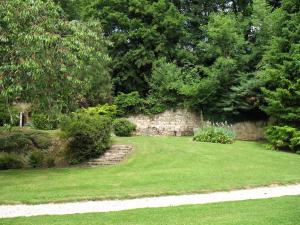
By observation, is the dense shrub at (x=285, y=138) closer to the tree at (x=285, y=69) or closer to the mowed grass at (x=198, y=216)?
the tree at (x=285, y=69)

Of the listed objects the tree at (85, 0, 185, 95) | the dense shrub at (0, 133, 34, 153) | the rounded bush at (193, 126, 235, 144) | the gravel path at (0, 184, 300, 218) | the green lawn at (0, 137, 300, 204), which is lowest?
the gravel path at (0, 184, 300, 218)

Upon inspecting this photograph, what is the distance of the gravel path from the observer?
32.8ft

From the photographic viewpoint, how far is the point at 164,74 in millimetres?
28109

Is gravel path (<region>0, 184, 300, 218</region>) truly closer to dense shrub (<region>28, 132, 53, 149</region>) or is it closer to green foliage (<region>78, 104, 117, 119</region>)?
dense shrub (<region>28, 132, 53, 149</region>)

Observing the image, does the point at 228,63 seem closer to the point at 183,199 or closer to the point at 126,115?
the point at 126,115

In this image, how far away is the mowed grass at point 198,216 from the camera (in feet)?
27.0

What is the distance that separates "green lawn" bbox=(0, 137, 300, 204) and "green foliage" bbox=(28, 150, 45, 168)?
154 cm

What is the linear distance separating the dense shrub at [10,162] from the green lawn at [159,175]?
1.32m

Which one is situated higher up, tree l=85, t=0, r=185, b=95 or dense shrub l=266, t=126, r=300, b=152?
tree l=85, t=0, r=185, b=95

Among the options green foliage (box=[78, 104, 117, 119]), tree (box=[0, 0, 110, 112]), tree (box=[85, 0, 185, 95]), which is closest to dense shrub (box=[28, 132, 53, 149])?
tree (box=[0, 0, 110, 112])

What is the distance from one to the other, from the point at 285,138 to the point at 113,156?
30.7ft

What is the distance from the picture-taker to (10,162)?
18234mm

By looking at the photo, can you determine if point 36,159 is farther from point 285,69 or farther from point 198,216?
point 285,69

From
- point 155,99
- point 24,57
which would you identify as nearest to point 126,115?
point 155,99
